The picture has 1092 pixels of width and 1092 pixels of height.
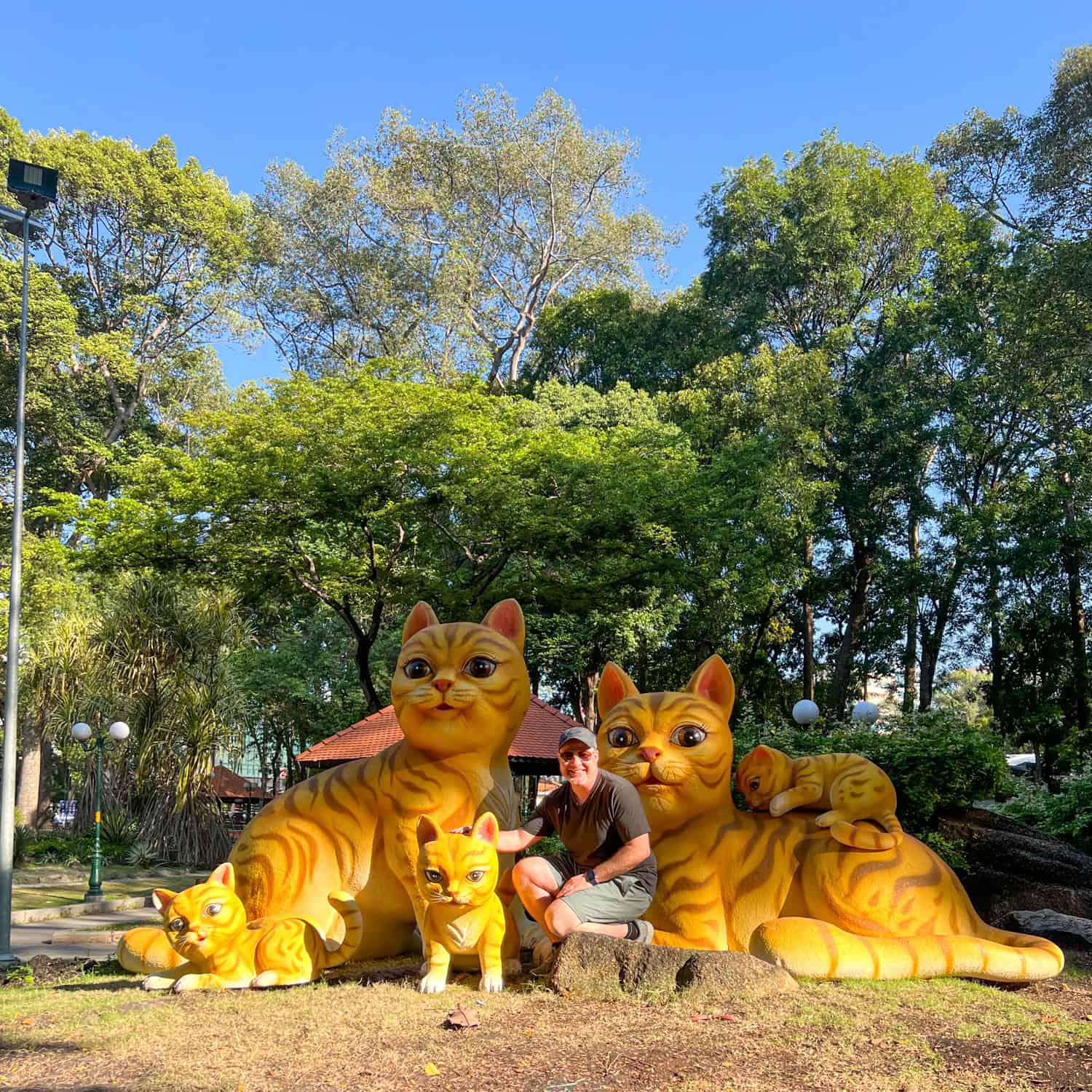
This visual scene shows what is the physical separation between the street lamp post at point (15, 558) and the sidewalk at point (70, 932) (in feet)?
2.03

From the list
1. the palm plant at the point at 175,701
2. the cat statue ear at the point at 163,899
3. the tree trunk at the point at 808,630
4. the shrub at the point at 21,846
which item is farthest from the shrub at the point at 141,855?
the tree trunk at the point at 808,630

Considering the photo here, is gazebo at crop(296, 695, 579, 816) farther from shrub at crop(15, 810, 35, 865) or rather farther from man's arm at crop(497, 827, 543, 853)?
man's arm at crop(497, 827, 543, 853)

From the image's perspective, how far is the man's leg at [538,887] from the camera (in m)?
6.47

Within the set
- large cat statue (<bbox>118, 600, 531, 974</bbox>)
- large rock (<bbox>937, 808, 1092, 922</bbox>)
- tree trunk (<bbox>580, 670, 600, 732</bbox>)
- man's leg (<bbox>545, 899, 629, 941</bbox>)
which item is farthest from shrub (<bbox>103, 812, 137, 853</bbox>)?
man's leg (<bbox>545, 899, 629, 941</bbox>)

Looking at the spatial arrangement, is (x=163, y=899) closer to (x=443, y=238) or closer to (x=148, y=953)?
(x=148, y=953)

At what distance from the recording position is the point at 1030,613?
87.7 ft

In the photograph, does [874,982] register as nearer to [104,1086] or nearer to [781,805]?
[781,805]

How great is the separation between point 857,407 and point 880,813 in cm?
2193

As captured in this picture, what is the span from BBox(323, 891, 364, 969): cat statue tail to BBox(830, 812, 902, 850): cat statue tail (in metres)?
3.39

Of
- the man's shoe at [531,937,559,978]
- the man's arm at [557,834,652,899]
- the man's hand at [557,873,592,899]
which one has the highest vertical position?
the man's arm at [557,834,652,899]

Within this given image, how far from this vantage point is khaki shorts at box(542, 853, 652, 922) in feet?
21.1

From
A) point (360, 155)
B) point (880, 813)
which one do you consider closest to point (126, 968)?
point (880, 813)

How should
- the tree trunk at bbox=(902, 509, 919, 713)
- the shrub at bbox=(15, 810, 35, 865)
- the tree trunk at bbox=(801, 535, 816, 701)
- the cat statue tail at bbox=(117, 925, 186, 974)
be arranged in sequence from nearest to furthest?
the cat statue tail at bbox=(117, 925, 186, 974)
the shrub at bbox=(15, 810, 35, 865)
the tree trunk at bbox=(902, 509, 919, 713)
the tree trunk at bbox=(801, 535, 816, 701)

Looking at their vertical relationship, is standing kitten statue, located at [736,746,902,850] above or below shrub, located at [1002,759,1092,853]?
above
